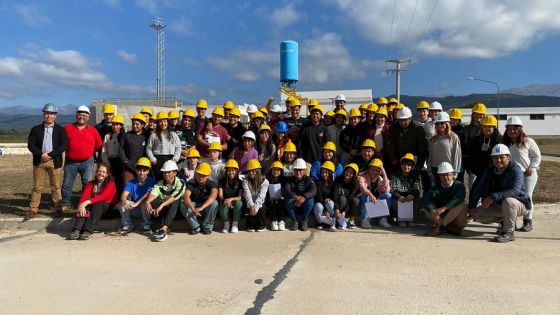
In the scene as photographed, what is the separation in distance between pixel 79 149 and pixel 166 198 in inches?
78.6

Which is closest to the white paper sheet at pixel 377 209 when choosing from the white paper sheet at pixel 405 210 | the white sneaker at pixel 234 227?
the white paper sheet at pixel 405 210

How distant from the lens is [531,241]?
5797 mm

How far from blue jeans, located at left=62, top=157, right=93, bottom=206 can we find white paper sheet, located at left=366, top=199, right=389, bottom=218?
464 cm

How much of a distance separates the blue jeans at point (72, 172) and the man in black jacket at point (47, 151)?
140mm

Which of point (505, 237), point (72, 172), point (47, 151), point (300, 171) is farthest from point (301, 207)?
point (47, 151)

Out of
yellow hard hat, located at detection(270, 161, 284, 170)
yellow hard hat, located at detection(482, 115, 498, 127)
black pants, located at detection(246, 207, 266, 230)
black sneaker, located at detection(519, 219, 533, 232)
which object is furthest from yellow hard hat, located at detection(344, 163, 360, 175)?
black sneaker, located at detection(519, 219, 533, 232)

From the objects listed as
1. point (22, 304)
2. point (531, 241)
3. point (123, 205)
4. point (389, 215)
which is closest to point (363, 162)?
point (389, 215)

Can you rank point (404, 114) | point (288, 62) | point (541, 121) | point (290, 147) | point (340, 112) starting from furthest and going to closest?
1. point (541, 121)
2. point (288, 62)
3. point (340, 112)
4. point (290, 147)
5. point (404, 114)

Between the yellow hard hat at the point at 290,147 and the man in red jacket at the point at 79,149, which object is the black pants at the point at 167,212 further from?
the yellow hard hat at the point at 290,147

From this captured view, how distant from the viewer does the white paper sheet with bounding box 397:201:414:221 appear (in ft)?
21.9

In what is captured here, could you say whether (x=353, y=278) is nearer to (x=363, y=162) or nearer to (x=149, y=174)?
(x=363, y=162)

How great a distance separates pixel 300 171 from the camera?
6.75 m

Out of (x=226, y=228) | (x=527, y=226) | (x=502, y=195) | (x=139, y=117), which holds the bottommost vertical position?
(x=226, y=228)

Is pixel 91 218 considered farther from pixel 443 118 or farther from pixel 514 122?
pixel 514 122
